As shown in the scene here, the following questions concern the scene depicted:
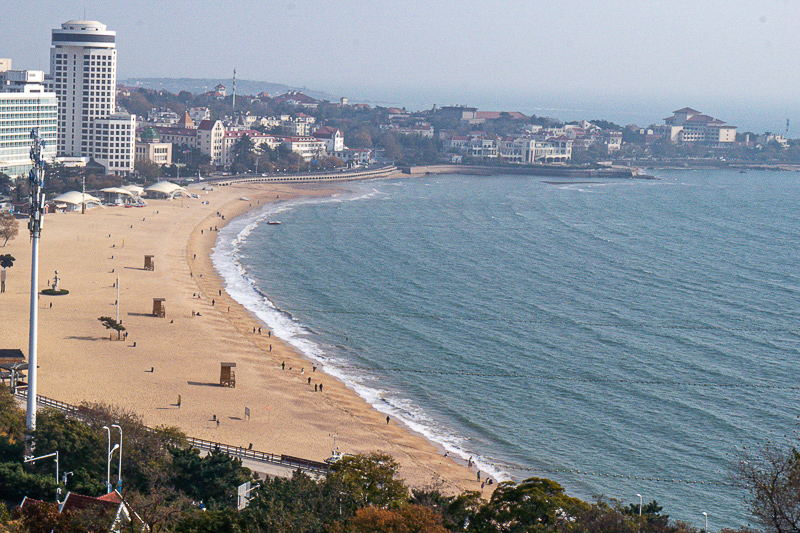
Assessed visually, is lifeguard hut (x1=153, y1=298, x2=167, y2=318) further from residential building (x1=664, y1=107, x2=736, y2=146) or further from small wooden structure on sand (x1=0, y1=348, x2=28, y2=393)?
residential building (x1=664, y1=107, x2=736, y2=146)

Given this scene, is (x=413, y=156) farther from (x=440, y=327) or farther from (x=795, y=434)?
(x=795, y=434)

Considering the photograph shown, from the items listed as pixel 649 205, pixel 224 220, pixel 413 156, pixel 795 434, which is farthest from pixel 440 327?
pixel 413 156

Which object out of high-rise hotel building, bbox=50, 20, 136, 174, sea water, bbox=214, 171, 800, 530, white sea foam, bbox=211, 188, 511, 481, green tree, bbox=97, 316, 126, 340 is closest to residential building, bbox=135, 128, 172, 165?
high-rise hotel building, bbox=50, 20, 136, 174

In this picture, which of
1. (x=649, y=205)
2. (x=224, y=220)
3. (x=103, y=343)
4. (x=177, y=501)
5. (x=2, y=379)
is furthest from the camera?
(x=649, y=205)

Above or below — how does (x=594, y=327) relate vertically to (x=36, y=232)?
below

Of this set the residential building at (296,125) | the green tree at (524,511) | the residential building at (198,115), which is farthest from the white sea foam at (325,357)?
the residential building at (296,125)

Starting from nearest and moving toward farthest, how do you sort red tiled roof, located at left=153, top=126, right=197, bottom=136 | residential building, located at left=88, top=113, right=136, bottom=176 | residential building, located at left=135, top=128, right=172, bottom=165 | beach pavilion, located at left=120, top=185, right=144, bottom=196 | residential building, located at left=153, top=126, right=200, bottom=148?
beach pavilion, located at left=120, top=185, right=144, bottom=196, residential building, located at left=88, top=113, right=136, bottom=176, residential building, located at left=135, top=128, right=172, bottom=165, residential building, located at left=153, top=126, right=200, bottom=148, red tiled roof, located at left=153, top=126, right=197, bottom=136

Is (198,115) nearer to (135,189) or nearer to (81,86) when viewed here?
(81,86)
